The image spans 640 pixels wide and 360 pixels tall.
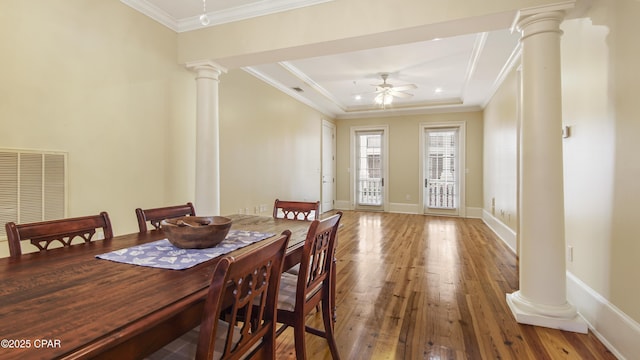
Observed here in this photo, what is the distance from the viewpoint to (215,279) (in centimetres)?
81

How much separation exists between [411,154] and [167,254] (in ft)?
22.4

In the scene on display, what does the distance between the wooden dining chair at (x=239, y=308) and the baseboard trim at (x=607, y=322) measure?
1948 millimetres

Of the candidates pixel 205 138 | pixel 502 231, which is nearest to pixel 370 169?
pixel 502 231

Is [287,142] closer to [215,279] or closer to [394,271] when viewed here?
[394,271]

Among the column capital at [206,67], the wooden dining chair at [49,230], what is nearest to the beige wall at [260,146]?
the column capital at [206,67]

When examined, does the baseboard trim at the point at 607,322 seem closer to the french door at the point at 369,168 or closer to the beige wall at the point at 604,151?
the beige wall at the point at 604,151

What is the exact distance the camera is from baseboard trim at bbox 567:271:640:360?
164 cm

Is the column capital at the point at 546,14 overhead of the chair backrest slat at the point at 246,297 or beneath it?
overhead

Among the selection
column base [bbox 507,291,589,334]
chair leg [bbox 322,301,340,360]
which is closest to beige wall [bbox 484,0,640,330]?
column base [bbox 507,291,589,334]

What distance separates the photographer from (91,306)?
33.4 inches

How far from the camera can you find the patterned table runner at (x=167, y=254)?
4.06 ft

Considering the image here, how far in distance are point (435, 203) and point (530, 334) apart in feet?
18.2

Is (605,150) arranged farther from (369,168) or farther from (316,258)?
(369,168)

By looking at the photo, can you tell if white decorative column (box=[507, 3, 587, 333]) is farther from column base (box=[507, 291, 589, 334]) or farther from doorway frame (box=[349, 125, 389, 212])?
doorway frame (box=[349, 125, 389, 212])
